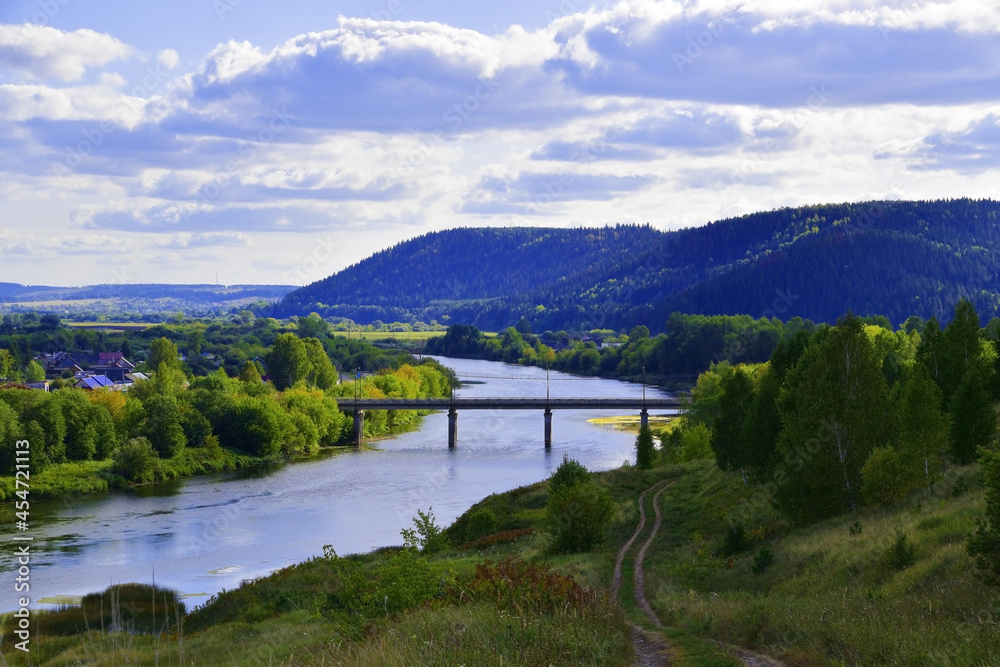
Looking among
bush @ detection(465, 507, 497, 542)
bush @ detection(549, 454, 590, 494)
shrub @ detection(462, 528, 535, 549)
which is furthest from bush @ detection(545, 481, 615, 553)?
bush @ detection(465, 507, 497, 542)

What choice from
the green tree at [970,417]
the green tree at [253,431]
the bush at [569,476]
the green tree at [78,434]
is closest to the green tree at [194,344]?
the green tree at [253,431]

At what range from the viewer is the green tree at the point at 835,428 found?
107 ft

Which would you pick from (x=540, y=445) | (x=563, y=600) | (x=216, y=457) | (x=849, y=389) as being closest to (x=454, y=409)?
(x=540, y=445)

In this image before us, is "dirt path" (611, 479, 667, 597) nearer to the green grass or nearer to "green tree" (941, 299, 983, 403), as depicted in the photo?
the green grass

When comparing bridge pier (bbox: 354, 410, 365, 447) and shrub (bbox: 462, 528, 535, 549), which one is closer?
shrub (bbox: 462, 528, 535, 549)

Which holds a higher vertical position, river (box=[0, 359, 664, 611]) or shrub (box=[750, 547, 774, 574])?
shrub (box=[750, 547, 774, 574])

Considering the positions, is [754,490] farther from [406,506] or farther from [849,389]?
[406,506]

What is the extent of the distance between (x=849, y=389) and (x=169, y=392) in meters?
75.0

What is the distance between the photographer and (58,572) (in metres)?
44.4

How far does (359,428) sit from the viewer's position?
103 metres

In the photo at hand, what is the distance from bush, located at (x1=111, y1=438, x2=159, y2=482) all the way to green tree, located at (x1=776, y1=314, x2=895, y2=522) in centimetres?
5344

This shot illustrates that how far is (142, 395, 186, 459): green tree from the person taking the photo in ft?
262

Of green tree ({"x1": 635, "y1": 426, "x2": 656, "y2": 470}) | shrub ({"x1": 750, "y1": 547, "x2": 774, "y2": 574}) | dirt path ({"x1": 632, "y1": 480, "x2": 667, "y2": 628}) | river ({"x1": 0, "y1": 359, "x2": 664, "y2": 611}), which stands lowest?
river ({"x1": 0, "y1": 359, "x2": 664, "y2": 611})

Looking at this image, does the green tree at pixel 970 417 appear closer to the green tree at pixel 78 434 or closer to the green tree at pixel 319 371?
the green tree at pixel 78 434
